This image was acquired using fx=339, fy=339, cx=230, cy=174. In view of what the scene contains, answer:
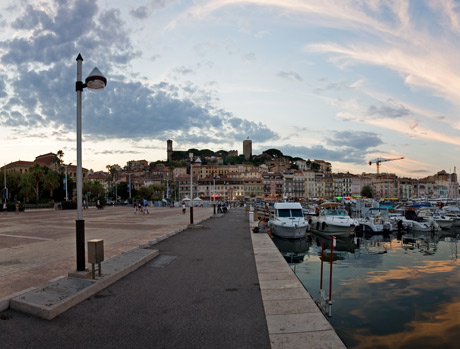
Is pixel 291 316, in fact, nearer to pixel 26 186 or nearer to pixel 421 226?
pixel 421 226

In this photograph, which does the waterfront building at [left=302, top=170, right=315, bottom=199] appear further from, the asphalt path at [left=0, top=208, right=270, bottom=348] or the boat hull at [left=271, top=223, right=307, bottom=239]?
the asphalt path at [left=0, top=208, right=270, bottom=348]

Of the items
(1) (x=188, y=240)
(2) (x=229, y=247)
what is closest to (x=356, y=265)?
(2) (x=229, y=247)

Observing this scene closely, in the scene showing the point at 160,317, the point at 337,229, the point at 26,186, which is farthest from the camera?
the point at 26,186

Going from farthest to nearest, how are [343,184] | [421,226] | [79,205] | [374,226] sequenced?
[343,184], [421,226], [374,226], [79,205]

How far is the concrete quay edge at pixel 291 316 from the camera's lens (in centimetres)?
570

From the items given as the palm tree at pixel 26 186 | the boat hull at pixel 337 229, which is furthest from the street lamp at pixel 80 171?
the palm tree at pixel 26 186

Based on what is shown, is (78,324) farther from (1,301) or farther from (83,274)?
(83,274)

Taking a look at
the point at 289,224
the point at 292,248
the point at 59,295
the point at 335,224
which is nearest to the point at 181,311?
Answer: the point at 59,295

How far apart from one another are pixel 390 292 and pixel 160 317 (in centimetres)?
982

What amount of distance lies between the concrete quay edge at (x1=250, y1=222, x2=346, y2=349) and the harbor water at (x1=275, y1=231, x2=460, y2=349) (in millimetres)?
1635

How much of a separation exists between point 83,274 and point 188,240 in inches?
374

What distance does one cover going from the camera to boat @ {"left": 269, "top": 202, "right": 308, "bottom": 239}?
28047mm

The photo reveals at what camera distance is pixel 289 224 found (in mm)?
28047

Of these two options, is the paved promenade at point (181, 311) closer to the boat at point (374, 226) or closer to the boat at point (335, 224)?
the boat at point (335, 224)
